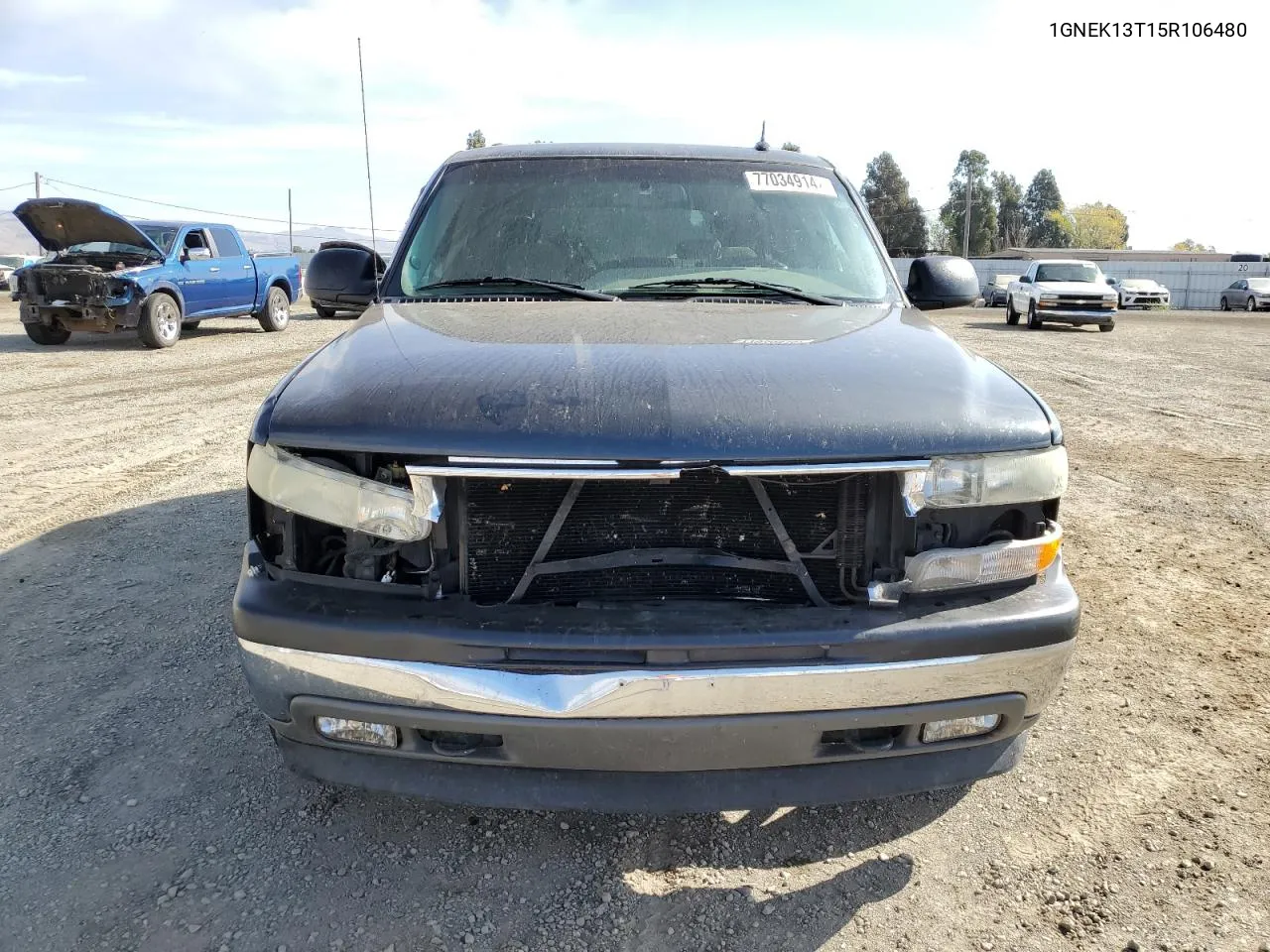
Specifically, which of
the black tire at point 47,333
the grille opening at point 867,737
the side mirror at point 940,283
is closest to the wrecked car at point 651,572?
the grille opening at point 867,737

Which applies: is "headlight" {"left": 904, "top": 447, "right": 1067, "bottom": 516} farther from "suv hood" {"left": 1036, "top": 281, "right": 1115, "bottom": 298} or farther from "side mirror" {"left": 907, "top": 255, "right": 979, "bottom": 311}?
"suv hood" {"left": 1036, "top": 281, "right": 1115, "bottom": 298}

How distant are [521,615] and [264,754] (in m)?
1.30

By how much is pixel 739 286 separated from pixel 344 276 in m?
1.49

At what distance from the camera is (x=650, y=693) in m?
1.82

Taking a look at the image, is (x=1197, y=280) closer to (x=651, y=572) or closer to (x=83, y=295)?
(x=83, y=295)

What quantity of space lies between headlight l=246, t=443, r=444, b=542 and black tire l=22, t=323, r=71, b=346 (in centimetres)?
1342

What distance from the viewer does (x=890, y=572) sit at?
206cm

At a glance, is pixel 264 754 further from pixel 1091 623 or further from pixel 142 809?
pixel 1091 623

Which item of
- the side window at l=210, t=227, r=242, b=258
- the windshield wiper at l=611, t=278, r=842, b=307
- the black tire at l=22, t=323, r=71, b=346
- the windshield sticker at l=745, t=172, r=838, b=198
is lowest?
the black tire at l=22, t=323, r=71, b=346

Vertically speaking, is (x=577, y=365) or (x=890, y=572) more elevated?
(x=577, y=365)

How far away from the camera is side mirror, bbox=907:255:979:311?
11.6 feet

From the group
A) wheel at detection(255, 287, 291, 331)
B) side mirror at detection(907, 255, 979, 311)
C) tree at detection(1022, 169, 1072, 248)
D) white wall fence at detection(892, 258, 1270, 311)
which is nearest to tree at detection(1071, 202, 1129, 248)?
tree at detection(1022, 169, 1072, 248)

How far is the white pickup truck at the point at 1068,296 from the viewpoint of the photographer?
20.5 m

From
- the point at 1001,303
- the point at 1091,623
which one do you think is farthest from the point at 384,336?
the point at 1001,303
